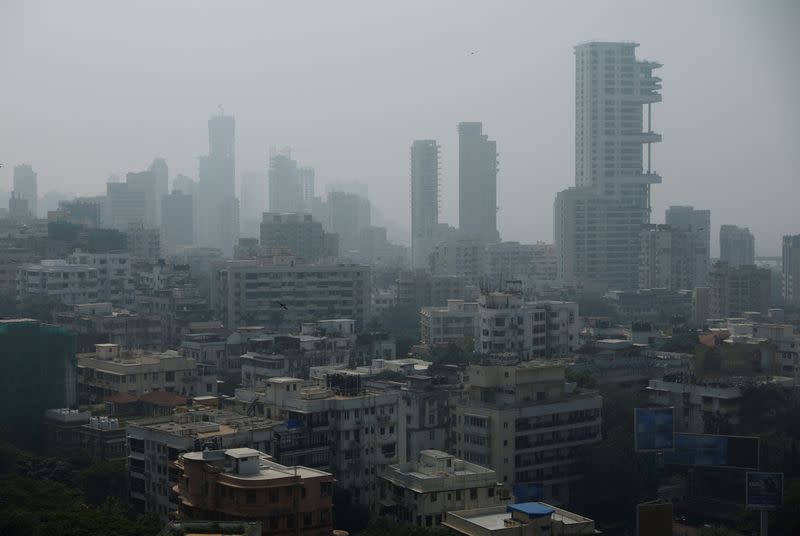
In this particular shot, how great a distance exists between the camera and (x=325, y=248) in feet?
156

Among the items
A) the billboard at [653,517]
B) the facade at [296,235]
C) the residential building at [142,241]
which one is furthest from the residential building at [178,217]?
the billboard at [653,517]

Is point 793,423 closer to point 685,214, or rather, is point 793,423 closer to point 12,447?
point 12,447

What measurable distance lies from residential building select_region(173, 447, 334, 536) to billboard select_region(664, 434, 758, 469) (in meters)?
5.57

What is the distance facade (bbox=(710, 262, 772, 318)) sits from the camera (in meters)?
37.3

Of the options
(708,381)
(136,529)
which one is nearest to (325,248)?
(708,381)

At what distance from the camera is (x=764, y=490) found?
14094 millimetres

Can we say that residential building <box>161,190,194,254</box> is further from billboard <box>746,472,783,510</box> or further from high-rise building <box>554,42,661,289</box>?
billboard <box>746,472,783,510</box>

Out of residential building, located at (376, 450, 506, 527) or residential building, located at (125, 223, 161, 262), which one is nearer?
residential building, located at (376, 450, 506, 527)

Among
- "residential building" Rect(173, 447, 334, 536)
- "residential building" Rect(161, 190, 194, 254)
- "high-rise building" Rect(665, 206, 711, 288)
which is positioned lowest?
"residential building" Rect(173, 447, 334, 536)

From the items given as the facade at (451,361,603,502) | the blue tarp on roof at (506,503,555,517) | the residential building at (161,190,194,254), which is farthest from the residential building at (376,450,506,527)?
the residential building at (161,190,194,254)

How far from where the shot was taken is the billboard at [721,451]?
1633 cm

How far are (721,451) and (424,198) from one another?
47.4 meters

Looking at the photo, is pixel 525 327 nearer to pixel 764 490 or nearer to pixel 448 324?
pixel 448 324

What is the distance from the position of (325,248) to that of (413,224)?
17741mm
